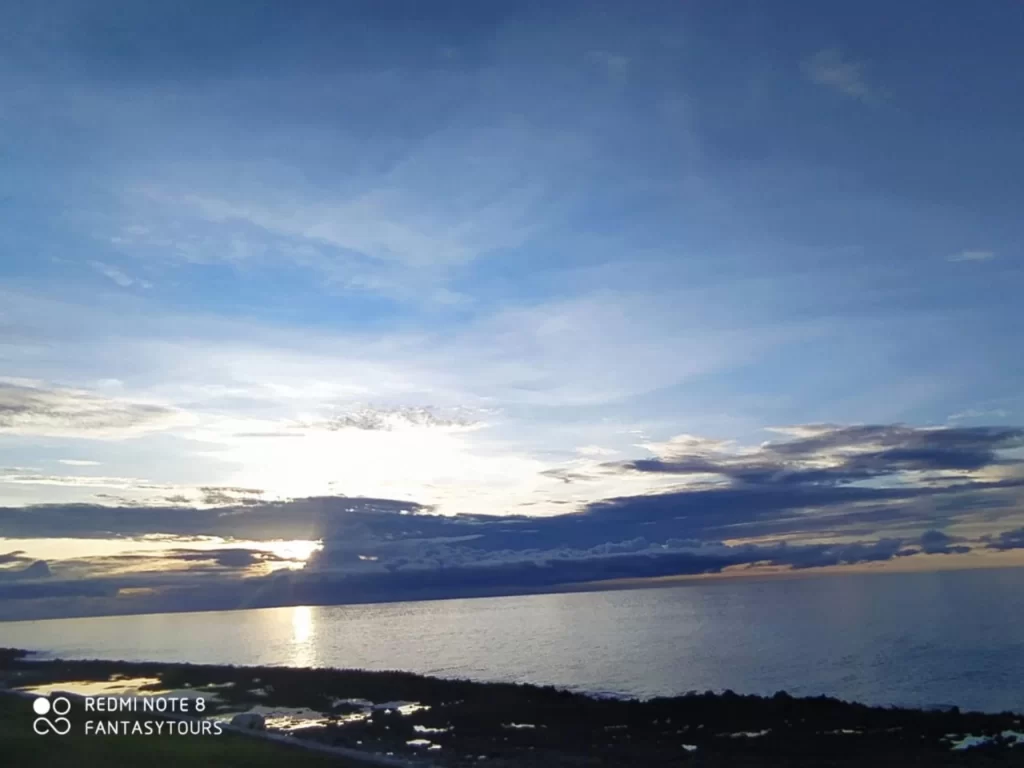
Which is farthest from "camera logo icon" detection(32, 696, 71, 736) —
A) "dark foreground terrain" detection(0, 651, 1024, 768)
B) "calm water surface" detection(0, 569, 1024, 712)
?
"calm water surface" detection(0, 569, 1024, 712)

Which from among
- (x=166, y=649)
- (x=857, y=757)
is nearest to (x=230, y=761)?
(x=857, y=757)

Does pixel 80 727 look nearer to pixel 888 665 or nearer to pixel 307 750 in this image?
pixel 307 750

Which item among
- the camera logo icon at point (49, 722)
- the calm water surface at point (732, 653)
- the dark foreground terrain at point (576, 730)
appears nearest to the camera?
the camera logo icon at point (49, 722)

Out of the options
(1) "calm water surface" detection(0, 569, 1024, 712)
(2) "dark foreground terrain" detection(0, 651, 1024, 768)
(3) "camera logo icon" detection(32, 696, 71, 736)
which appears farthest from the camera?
(1) "calm water surface" detection(0, 569, 1024, 712)

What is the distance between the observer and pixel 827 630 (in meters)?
111

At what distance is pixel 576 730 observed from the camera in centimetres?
4353

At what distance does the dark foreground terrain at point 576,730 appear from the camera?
33.1 m

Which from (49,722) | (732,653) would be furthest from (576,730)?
(732,653)

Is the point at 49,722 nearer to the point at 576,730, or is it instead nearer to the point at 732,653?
the point at 576,730

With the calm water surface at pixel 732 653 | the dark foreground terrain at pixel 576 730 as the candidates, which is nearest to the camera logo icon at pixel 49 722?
the dark foreground terrain at pixel 576 730

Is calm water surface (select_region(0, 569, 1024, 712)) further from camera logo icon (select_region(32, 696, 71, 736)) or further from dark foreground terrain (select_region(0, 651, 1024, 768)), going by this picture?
camera logo icon (select_region(32, 696, 71, 736))

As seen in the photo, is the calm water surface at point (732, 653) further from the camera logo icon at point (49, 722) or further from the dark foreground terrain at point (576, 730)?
the camera logo icon at point (49, 722)

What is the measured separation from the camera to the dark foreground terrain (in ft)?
108

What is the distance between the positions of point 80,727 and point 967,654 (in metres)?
73.5
